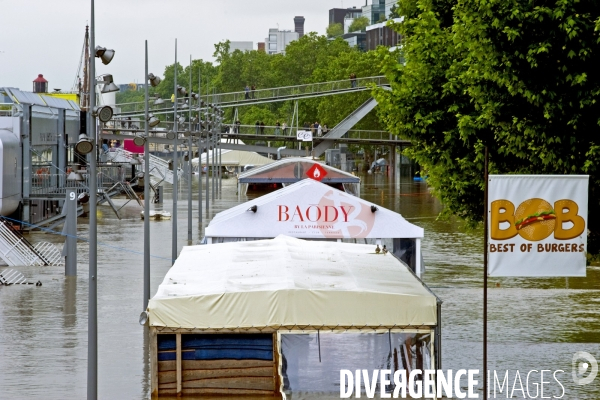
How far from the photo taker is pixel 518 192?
12.7 m

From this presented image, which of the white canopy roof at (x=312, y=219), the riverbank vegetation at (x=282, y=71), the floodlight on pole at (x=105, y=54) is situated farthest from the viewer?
the riverbank vegetation at (x=282, y=71)

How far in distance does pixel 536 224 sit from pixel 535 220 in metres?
0.09

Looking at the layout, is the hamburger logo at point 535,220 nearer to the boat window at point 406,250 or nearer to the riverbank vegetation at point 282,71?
the boat window at point 406,250

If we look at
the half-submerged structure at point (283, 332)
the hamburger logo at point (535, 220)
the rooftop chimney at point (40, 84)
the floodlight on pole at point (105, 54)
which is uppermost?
the rooftop chimney at point (40, 84)

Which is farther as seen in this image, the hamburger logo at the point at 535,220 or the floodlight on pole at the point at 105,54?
the floodlight on pole at the point at 105,54

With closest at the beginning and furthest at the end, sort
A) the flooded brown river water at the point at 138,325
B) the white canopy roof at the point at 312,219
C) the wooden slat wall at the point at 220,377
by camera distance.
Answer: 1. the wooden slat wall at the point at 220,377
2. the flooded brown river water at the point at 138,325
3. the white canopy roof at the point at 312,219

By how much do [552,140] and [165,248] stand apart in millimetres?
24657

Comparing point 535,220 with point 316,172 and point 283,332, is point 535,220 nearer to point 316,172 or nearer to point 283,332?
point 283,332

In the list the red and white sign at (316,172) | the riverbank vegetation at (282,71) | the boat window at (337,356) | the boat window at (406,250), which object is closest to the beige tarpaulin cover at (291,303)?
the boat window at (337,356)

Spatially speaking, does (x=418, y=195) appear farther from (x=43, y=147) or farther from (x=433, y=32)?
(x=433, y=32)

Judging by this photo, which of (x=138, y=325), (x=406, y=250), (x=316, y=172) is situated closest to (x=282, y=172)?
(x=316, y=172)

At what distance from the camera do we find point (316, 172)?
132 ft

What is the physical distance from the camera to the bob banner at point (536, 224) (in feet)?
41.7

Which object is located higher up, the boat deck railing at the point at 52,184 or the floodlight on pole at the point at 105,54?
the floodlight on pole at the point at 105,54
